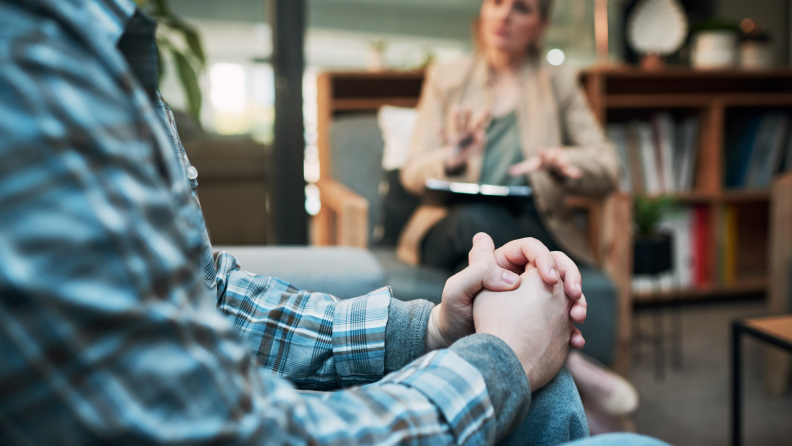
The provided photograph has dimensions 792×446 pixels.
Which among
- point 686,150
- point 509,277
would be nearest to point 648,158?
point 686,150

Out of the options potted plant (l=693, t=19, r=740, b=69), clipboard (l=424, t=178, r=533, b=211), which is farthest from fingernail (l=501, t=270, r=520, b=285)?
potted plant (l=693, t=19, r=740, b=69)

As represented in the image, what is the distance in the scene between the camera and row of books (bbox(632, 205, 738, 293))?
2574mm

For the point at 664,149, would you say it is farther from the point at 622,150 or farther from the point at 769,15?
the point at 769,15

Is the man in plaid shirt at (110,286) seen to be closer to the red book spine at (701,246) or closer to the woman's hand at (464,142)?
the woman's hand at (464,142)

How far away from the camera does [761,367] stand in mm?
1960

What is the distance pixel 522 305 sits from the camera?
0.52m

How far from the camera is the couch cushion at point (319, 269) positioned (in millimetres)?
871

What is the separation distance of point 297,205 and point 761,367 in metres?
1.71

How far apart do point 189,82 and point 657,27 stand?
6.63 feet

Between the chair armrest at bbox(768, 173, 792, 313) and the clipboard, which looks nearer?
the clipboard

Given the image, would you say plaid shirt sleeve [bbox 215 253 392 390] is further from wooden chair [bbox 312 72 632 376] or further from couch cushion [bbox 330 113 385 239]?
couch cushion [bbox 330 113 385 239]

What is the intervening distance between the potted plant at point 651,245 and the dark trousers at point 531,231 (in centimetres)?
53

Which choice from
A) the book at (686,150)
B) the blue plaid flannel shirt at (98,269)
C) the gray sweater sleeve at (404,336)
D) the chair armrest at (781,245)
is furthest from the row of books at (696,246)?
the blue plaid flannel shirt at (98,269)

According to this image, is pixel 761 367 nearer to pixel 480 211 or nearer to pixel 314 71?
pixel 480 211
